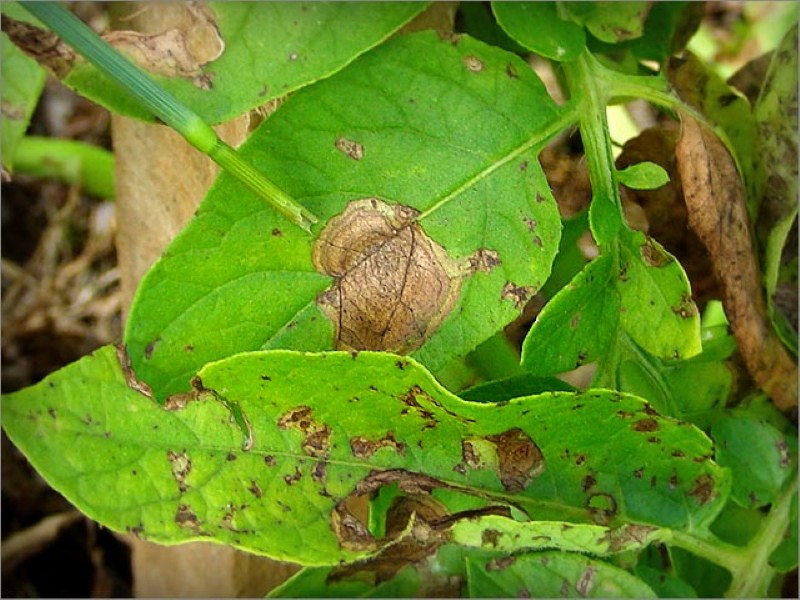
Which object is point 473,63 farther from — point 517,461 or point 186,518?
point 186,518

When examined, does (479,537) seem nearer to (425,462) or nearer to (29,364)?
(425,462)

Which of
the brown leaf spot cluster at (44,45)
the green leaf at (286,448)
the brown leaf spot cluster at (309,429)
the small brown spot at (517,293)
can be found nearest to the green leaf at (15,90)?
the brown leaf spot cluster at (44,45)

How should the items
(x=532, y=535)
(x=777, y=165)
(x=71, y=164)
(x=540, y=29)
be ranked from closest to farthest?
(x=532, y=535) < (x=540, y=29) < (x=777, y=165) < (x=71, y=164)

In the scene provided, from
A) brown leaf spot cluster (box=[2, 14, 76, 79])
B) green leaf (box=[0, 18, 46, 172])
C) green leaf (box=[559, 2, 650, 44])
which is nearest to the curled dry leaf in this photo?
green leaf (box=[559, 2, 650, 44])

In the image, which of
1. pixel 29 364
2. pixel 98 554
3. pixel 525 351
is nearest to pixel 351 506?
pixel 525 351

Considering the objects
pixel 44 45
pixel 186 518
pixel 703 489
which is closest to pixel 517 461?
pixel 703 489

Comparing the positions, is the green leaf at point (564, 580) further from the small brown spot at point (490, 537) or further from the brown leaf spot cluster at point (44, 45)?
the brown leaf spot cluster at point (44, 45)

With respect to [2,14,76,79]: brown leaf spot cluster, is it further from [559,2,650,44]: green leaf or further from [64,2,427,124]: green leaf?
[559,2,650,44]: green leaf
